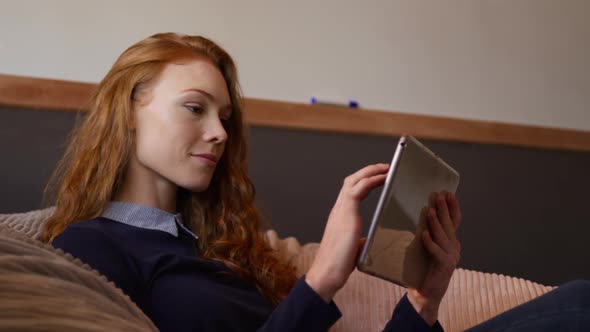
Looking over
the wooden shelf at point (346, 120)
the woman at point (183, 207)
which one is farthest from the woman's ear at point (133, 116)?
the wooden shelf at point (346, 120)

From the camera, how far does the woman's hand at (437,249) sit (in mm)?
873

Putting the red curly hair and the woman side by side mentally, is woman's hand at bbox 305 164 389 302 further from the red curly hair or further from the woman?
the red curly hair

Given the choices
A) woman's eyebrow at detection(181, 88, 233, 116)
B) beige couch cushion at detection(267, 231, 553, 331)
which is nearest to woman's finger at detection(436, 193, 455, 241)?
beige couch cushion at detection(267, 231, 553, 331)

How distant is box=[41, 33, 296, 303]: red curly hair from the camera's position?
42.0 inches

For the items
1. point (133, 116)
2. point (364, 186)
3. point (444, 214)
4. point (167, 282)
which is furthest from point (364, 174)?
point (133, 116)

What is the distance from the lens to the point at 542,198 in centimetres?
178

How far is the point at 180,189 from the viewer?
1176 millimetres

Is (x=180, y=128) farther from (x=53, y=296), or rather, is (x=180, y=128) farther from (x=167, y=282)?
(x=53, y=296)

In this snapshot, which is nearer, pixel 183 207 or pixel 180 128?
pixel 180 128

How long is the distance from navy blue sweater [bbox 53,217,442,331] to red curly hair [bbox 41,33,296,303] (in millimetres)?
77

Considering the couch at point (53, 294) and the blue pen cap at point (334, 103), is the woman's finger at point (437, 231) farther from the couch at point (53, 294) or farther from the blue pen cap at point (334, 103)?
the blue pen cap at point (334, 103)

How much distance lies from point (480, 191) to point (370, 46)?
0.48m

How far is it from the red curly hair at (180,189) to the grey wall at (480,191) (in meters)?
0.34

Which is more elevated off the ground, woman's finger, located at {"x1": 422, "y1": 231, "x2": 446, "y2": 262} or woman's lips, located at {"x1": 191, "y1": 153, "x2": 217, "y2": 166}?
woman's lips, located at {"x1": 191, "y1": 153, "x2": 217, "y2": 166}
